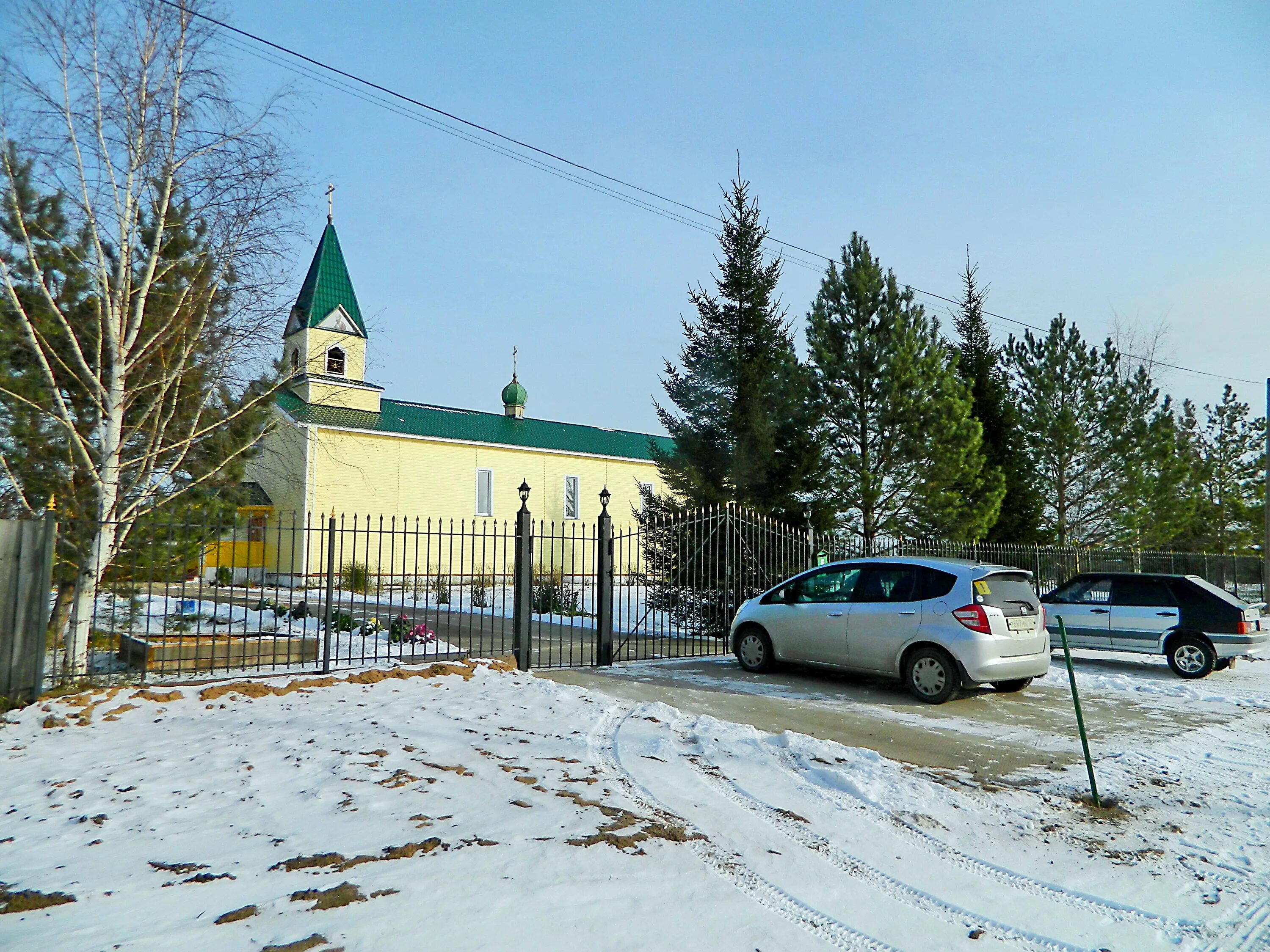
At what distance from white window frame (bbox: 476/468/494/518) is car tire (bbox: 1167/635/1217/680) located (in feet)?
82.5

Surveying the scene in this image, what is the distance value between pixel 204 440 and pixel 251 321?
1.55 meters

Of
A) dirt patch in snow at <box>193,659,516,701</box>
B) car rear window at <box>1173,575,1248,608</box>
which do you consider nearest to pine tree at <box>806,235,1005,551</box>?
car rear window at <box>1173,575,1248,608</box>

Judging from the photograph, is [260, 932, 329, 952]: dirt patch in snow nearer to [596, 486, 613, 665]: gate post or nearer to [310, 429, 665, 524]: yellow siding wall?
[596, 486, 613, 665]: gate post

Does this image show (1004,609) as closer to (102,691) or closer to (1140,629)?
(1140,629)

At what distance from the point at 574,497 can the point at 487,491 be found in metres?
4.31

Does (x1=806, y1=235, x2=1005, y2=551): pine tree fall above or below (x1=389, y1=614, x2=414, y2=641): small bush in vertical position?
above

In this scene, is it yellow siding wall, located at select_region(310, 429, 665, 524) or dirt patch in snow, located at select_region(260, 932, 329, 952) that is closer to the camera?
dirt patch in snow, located at select_region(260, 932, 329, 952)

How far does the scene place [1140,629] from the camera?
12.2m

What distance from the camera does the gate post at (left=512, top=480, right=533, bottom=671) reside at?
34.6 ft

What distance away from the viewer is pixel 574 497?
36312 mm

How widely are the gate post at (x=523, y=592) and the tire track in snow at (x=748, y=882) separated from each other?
4.44 metres

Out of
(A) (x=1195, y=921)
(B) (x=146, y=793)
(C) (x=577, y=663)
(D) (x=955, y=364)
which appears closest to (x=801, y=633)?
(C) (x=577, y=663)

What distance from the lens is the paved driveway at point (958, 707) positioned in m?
7.21

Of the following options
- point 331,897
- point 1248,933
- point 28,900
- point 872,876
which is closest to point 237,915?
point 331,897
